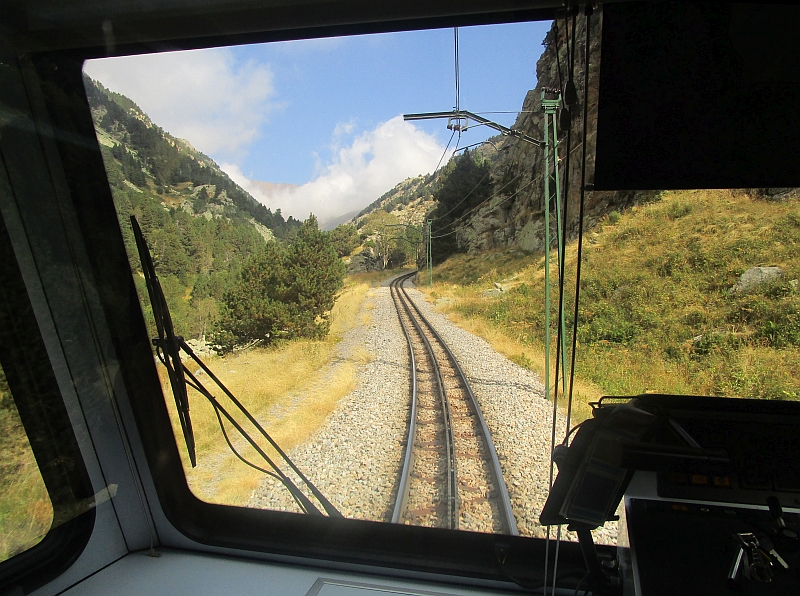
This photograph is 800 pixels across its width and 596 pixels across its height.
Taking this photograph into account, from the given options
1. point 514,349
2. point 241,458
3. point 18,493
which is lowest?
point 514,349

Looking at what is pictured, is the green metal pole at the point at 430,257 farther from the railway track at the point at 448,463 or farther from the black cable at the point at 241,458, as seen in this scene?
the black cable at the point at 241,458

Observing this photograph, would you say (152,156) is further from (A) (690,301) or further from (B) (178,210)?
(A) (690,301)

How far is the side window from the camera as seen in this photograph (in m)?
1.76

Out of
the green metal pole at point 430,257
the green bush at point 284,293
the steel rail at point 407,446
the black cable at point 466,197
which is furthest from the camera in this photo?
the green metal pole at point 430,257

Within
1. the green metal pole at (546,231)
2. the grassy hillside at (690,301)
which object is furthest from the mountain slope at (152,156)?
the grassy hillside at (690,301)

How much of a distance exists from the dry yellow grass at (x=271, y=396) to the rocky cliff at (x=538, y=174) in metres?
1.48

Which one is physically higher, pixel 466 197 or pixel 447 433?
pixel 466 197

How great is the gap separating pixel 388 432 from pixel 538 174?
2435 mm

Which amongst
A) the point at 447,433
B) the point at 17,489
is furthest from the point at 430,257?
the point at 17,489

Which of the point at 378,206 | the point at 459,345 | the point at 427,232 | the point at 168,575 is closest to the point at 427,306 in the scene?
the point at 459,345

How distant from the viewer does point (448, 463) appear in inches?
147

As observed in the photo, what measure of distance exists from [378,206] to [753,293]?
2.27 m

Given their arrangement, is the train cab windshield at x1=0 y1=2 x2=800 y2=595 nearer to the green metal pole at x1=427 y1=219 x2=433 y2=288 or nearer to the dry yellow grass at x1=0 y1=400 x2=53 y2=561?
the dry yellow grass at x1=0 y1=400 x2=53 y2=561

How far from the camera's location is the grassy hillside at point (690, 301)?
2189mm
